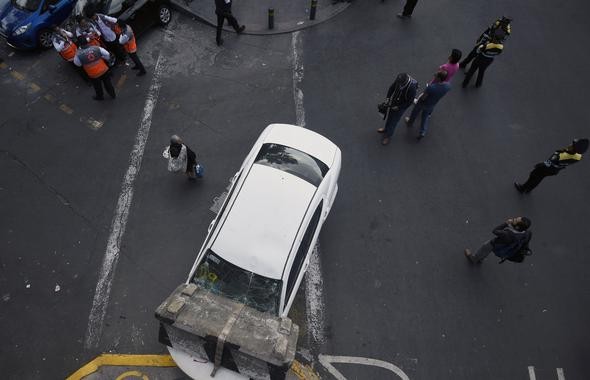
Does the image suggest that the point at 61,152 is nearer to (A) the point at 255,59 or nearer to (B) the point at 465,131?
(A) the point at 255,59

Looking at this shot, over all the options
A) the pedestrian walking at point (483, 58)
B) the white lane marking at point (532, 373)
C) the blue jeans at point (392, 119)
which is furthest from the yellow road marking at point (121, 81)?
the white lane marking at point (532, 373)

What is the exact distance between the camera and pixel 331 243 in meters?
7.28

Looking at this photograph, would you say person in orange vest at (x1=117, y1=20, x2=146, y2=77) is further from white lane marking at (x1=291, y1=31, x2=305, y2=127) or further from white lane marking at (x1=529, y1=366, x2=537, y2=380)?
white lane marking at (x1=529, y1=366, x2=537, y2=380)

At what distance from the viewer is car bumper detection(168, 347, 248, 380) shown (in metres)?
5.07

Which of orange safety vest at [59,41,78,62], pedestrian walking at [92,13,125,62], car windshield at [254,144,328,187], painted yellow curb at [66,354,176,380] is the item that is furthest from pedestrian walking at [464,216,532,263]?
orange safety vest at [59,41,78,62]

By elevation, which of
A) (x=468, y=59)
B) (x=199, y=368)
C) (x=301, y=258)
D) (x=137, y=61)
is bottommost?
(x=199, y=368)

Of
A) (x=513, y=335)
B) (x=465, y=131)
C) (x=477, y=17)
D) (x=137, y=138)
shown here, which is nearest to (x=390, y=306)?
(x=513, y=335)

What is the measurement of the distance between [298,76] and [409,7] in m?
3.68

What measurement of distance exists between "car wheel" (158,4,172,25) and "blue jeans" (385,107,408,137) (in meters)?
6.64

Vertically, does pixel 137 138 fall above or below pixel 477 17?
below

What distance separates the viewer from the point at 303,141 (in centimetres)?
680

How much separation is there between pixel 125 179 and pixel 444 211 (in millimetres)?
6578

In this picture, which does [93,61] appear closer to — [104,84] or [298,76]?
[104,84]

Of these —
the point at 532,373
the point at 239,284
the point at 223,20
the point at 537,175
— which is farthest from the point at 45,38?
the point at 532,373
